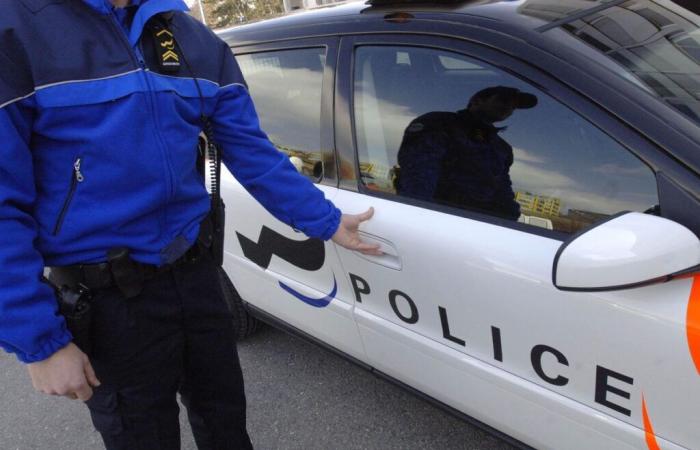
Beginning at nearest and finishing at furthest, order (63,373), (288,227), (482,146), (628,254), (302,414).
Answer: (628,254) < (63,373) < (482,146) < (288,227) < (302,414)

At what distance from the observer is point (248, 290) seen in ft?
7.52

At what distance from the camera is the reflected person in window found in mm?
1356

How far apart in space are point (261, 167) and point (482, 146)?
0.60 meters

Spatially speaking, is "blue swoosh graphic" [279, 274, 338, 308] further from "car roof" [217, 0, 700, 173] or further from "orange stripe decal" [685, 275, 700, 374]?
"orange stripe decal" [685, 275, 700, 374]

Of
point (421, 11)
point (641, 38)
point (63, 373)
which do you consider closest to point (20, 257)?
point (63, 373)

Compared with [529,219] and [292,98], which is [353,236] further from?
[292,98]

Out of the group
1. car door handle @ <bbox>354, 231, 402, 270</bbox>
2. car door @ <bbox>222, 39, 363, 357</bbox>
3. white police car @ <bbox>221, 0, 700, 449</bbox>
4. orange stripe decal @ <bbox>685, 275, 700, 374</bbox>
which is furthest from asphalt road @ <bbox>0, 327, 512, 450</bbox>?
orange stripe decal @ <bbox>685, 275, 700, 374</bbox>

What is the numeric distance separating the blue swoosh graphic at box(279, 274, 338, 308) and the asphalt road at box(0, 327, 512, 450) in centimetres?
29

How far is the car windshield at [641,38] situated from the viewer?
1.17 meters

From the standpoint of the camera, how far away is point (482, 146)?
143 centimetres

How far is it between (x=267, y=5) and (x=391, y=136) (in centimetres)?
3205

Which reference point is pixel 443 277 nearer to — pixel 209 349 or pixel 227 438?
pixel 209 349

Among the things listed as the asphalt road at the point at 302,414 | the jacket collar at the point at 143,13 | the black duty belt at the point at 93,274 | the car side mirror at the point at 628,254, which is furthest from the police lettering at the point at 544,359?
the jacket collar at the point at 143,13

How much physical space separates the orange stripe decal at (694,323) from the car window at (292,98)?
114 centimetres
